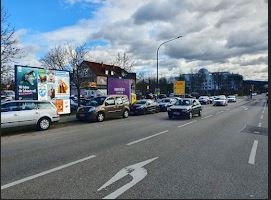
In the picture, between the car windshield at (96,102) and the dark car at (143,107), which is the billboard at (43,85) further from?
the dark car at (143,107)

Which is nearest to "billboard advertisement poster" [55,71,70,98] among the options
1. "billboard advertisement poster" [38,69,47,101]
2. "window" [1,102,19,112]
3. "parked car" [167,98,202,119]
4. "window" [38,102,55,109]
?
"billboard advertisement poster" [38,69,47,101]

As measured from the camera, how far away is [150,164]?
7.54m

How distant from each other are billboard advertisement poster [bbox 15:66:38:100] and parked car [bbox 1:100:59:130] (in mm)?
3195

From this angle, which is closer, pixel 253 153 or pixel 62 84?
pixel 253 153

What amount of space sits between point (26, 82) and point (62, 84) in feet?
10.7

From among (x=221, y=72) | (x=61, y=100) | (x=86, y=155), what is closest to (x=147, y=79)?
(x=221, y=72)

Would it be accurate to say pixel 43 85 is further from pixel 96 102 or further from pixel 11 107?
pixel 11 107

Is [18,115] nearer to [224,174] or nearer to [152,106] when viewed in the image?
[224,174]

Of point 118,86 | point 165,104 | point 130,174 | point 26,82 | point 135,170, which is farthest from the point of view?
point 165,104

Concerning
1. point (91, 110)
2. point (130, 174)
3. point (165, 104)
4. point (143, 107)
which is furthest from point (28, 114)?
point (165, 104)

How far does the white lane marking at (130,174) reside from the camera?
5.35 m

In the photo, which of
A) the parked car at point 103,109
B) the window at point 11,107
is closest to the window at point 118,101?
the parked car at point 103,109

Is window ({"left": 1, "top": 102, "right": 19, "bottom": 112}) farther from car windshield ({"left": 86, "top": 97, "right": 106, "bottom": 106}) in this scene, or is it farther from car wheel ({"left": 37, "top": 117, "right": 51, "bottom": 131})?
car windshield ({"left": 86, "top": 97, "right": 106, "bottom": 106})

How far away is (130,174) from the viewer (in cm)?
661
